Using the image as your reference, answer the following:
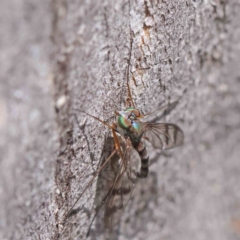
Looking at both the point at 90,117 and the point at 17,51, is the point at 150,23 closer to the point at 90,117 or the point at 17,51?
the point at 90,117

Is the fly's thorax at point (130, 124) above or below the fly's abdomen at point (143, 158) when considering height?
above

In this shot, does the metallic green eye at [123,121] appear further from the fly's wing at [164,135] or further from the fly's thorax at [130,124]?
the fly's wing at [164,135]

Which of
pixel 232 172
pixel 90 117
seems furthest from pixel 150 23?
pixel 232 172

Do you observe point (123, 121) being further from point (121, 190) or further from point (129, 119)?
point (121, 190)

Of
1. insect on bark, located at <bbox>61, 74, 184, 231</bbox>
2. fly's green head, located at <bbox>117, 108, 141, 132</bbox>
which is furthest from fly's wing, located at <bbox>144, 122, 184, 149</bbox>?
fly's green head, located at <bbox>117, 108, 141, 132</bbox>

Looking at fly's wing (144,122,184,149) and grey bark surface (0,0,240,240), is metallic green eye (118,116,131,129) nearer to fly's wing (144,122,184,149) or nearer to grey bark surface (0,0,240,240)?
grey bark surface (0,0,240,240)

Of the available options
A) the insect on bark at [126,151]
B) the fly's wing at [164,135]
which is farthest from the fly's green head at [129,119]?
the fly's wing at [164,135]
